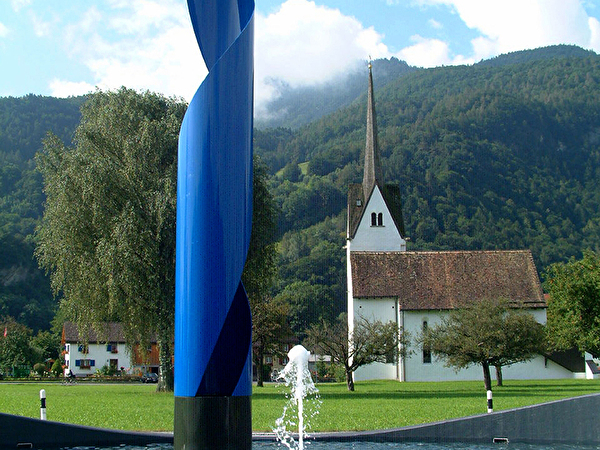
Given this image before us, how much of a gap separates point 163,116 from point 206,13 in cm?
1935

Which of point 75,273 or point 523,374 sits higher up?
point 75,273

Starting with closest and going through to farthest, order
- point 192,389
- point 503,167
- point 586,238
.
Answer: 1. point 192,389
2. point 586,238
3. point 503,167

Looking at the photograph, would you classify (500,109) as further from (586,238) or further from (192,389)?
(192,389)

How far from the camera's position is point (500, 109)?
154 meters

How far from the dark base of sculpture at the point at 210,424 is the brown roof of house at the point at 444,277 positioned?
37712 millimetres

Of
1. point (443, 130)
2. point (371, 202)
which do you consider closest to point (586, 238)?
point (443, 130)

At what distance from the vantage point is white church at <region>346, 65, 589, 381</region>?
47.0m

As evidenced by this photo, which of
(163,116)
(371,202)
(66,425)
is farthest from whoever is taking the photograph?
(371,202)

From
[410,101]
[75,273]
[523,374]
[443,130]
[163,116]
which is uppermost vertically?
[410,101]

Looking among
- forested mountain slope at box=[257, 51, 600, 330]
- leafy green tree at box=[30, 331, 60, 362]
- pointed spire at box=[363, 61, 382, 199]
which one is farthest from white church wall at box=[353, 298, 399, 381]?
forested mountain slope at box=[257, 51, 600, 330]

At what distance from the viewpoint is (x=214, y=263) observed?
9.62 metres

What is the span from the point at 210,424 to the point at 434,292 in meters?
39.4

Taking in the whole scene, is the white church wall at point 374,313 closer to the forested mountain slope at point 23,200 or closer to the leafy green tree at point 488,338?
the leafy green tree at point 488,338

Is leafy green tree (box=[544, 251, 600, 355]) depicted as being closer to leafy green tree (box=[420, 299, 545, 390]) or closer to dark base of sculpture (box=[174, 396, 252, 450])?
leafy green tree (box=[420, 299, 545, 390])
